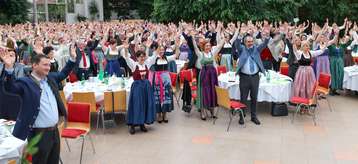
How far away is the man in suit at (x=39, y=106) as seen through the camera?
4.07 metres

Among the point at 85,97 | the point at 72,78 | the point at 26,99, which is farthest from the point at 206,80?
the point at 26,99

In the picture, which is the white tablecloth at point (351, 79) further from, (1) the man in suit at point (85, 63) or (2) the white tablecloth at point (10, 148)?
(2) the white tablecloth at point (10, 148)

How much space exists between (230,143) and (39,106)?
3723mm

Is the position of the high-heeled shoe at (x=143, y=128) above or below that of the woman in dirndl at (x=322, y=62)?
below

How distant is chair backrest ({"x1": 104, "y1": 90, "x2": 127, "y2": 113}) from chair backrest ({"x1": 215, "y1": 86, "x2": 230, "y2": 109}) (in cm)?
170

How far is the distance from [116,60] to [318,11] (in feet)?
52.7

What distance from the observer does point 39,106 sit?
4125mm

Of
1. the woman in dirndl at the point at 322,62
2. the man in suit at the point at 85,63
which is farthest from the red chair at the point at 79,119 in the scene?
the woman in dirndl at the point at 322,62

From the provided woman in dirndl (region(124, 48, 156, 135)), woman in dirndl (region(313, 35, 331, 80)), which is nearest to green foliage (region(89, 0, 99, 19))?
woman in dirndl (region(313, 35, 331, 80))

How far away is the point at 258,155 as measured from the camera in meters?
6.45

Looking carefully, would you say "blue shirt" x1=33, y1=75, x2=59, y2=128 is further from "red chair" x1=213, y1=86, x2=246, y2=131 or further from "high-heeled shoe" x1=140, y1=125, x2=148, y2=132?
"red chair" x1=213, y1=86, x2=246, y2=131

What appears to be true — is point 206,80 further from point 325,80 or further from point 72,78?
point 72,78

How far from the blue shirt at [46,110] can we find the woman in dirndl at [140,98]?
3.19 meters

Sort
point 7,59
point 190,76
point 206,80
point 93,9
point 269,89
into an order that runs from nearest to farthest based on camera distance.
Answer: point 7,59 < point 206,80 < point 269,89 < point 190,76 < point 93,9
